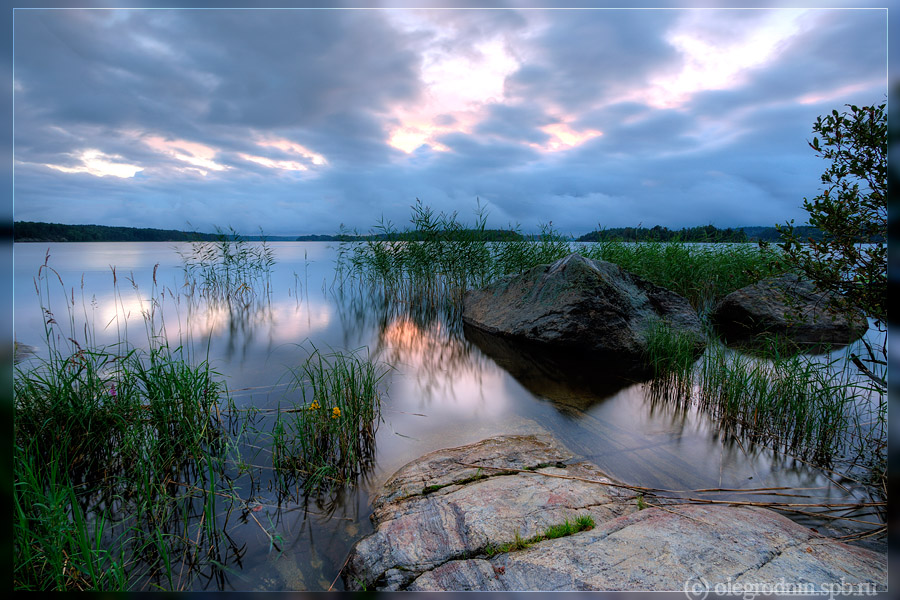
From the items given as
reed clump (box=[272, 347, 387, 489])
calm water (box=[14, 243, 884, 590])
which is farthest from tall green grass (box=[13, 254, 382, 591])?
calm water (box=[14, 243, 884, 590])

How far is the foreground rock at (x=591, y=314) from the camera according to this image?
665 cm

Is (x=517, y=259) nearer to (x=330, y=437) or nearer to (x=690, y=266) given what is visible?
(x=690, y=266)

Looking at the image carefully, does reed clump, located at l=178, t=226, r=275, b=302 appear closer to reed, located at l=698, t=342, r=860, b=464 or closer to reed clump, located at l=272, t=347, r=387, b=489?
→ reed clump, located at l=272, t=347, r=387, b=489

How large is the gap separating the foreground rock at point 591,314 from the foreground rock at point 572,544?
405 centimetres

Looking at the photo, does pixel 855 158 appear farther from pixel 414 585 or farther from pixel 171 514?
pixel 171 514

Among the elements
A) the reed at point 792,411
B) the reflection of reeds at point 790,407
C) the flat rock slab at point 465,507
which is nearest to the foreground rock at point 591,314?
the reflection of reeds at point 790,407

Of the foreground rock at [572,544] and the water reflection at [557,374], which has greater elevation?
the foreground rock at [572,544]

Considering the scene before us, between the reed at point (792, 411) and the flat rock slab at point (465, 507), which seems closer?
the flat rock slab at point (465, 507)

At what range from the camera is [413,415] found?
4402mm

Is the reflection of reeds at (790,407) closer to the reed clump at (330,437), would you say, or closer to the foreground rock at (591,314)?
the foreground rock at (591,314)

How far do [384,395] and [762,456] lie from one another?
382cm

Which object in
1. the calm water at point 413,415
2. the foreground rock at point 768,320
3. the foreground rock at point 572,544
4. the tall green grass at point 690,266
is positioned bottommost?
the calm water at point 413,415

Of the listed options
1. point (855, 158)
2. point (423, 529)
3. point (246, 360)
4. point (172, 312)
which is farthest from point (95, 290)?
point (855, 158)

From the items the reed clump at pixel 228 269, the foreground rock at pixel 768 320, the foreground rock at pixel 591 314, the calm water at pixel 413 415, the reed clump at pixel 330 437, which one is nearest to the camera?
the calm water at pixel 413 415
